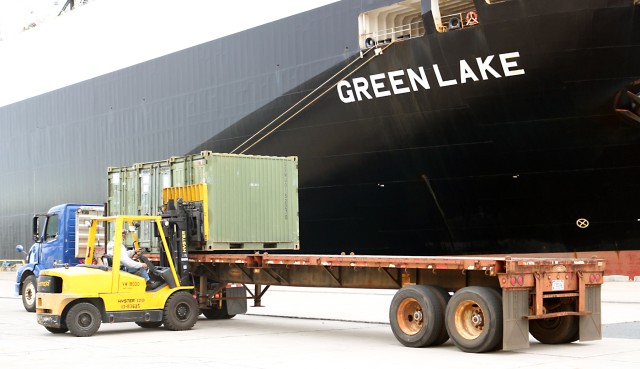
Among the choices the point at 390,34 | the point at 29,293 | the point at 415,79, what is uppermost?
the point at 390,34

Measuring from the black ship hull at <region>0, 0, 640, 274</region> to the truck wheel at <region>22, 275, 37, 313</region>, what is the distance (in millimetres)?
8314

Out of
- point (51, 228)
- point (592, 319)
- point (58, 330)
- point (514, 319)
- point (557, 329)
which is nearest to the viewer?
point (514, 319)

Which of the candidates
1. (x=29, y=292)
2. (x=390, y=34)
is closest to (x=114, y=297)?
(x=29, y=292)

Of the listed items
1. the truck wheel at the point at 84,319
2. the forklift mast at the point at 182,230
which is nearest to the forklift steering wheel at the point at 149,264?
the forklift mast at the point at 182,230

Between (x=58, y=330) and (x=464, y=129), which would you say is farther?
(x=464, y=129)

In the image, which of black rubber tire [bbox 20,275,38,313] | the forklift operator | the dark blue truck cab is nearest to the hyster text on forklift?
the forklift operator

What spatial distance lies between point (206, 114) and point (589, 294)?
1930 cm

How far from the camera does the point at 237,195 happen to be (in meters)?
16.3

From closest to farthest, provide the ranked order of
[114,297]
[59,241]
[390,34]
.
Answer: [114,297], [59,241], [390,34]

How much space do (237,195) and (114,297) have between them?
348 centimetres

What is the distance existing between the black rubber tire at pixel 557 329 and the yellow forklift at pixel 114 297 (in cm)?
588

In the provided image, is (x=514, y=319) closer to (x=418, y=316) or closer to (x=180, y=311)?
(x=418, y=316)

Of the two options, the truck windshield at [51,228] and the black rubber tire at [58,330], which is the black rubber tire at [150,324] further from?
the truck windshield at [51,228]

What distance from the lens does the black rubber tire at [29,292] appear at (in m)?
19.7
